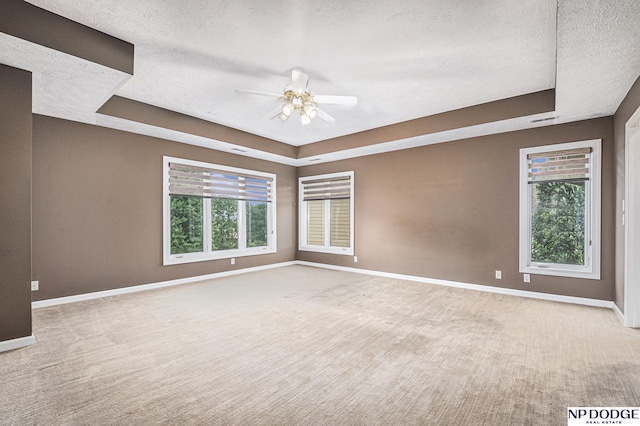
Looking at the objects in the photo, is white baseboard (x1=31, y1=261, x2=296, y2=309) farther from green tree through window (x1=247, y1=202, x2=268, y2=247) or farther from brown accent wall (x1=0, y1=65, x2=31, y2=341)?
brown accent wall (x1=0, y1=65, x2=31, y2=341)

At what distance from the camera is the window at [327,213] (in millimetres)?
6738

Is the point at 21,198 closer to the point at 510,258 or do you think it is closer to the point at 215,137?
the point at 215,137

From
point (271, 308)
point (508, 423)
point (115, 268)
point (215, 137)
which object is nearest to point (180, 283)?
point (115, 268)

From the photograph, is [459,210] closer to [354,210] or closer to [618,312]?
[354,210]

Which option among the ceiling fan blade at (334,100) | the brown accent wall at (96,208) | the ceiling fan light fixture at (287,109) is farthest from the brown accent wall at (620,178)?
the brown accent wall at (96,208)

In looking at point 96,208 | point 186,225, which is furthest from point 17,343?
point 186,225

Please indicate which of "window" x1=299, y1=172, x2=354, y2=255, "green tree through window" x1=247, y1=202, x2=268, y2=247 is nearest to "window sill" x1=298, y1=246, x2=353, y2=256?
"window" x1=299, y1=172, x2=354, y2=255

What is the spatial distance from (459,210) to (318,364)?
383 cm

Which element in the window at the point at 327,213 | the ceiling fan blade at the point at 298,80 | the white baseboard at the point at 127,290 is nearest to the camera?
the ceiling fan blade at the point at 298,80

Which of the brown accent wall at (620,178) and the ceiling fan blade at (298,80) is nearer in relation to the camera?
the ceiling fan blade at (298,80)

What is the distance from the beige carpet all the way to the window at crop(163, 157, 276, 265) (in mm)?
1605

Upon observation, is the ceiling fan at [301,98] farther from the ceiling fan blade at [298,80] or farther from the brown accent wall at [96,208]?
the brown accent wall at [96,208]

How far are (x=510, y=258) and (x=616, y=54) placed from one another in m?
2.97

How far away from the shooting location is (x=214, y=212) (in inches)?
233
